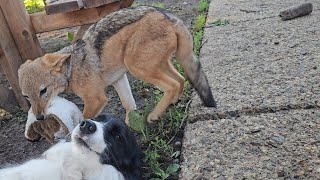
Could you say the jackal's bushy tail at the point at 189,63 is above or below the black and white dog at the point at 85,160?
below

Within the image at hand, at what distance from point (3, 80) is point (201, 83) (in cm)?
273

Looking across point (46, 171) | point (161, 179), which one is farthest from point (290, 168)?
point (46, 171)

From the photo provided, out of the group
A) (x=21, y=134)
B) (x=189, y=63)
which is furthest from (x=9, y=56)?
(x=189, y=63)

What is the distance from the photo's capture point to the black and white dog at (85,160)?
89.4 inches

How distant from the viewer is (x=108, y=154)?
90.7 inches

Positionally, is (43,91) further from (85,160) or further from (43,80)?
(85,160)

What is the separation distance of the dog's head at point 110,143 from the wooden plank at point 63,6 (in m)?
1.65

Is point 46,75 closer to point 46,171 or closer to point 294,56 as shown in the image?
point 46,171

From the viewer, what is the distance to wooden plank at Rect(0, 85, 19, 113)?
412 centimetres

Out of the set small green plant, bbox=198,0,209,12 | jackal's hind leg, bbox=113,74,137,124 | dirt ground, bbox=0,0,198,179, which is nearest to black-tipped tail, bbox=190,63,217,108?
jackal's hind leg, bbox=113,74,137,124

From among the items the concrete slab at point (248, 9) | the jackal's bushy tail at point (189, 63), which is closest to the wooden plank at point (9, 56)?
the jackal's bushy tail at point (189, 63)

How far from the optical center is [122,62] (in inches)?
138

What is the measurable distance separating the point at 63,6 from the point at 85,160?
1.93 m

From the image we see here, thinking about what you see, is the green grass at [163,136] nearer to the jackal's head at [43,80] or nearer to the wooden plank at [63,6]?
the jackal's head at [43,80]
